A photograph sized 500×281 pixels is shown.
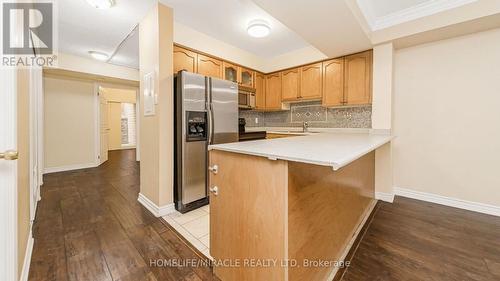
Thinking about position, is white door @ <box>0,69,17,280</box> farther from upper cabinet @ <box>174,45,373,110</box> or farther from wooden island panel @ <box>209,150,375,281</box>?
upper cabinet @ <box>174,45,373,110</box>

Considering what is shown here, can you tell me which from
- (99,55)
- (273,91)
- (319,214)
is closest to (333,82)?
(273,91)

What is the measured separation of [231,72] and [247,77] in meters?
0.50

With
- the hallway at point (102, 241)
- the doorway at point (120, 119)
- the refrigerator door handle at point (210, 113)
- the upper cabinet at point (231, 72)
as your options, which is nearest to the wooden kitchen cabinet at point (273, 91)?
the upper cabinet at point (231, 72)

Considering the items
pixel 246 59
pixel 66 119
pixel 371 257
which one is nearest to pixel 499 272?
pixel 371 257

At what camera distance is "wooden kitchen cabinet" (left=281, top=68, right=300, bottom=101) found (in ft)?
13.1

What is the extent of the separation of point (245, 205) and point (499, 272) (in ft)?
6.60

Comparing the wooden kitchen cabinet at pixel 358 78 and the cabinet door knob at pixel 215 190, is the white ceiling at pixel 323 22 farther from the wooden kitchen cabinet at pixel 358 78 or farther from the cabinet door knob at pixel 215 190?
the cabinet door knob at pixel 215 190

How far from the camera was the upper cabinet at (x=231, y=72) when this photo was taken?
364 centimetres

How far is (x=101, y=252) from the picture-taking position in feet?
5.50

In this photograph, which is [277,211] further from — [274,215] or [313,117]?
[313,117]

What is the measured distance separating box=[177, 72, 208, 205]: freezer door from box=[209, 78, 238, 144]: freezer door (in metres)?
0.12

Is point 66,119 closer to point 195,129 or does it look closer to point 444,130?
point 195,129

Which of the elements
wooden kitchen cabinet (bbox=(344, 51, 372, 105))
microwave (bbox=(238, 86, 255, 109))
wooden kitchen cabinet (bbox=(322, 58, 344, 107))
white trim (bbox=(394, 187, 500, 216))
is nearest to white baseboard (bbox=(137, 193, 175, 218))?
microwave (bbox=(238, 86, 255, 109))

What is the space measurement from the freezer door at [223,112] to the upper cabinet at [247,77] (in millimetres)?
1168
